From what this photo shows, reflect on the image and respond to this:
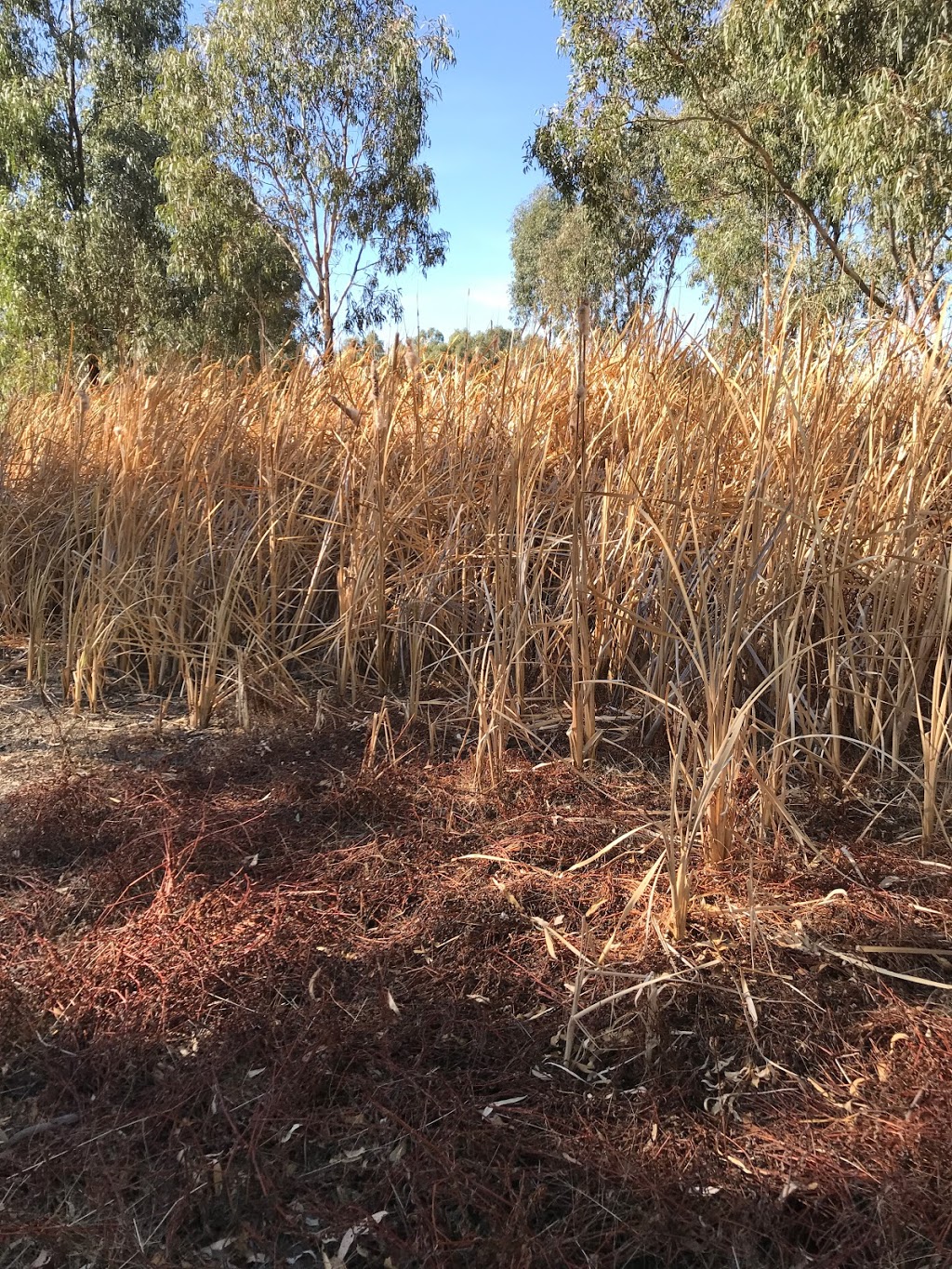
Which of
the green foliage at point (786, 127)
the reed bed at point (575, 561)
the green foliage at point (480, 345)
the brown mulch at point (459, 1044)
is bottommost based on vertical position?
the brown mulch at point (459, 1044)

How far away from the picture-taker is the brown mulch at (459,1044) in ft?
3.15

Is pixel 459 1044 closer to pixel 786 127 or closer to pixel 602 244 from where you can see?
pixel 786 127

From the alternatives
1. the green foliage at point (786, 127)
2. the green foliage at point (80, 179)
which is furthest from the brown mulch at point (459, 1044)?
the green foliage at point (80, 179)

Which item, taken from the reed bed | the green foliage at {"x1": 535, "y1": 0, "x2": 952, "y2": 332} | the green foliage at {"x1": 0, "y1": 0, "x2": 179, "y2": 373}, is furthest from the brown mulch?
the green foliage at {"x1": 0, "y1": 0, "x2": 179, "y2": 373}

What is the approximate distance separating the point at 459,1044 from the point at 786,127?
1256cm

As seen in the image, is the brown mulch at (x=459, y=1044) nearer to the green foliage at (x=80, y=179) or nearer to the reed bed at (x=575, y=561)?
the reed bed at (x=575, y=561)

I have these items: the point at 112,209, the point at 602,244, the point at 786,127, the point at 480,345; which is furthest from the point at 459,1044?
the point at 602,244

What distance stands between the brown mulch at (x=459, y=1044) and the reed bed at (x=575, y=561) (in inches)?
6.5

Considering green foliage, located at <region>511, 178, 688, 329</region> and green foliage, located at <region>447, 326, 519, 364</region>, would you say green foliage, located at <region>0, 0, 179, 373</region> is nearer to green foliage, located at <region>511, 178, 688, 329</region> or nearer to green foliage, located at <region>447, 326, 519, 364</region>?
green foliage, located at <region>511, 178, 688, 329</region>

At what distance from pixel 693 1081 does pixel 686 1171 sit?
0.15m

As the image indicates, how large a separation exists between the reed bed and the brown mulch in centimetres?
17

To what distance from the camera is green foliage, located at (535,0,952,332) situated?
23.1 ft

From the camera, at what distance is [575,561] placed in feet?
5.72

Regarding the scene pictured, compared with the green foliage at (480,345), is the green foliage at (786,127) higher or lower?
higher
